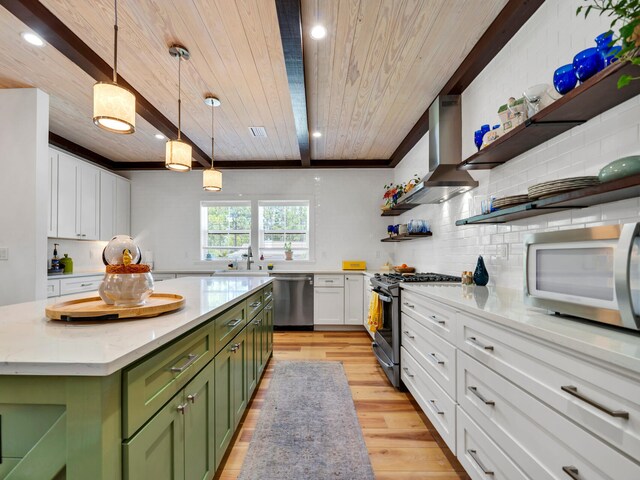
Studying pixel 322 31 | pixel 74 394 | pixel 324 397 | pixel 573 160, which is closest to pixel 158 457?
pixel 74 394

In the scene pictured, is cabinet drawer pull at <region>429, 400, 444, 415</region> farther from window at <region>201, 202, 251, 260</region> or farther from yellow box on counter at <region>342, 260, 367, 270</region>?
window at <region>201, 202, 251, 260</region>

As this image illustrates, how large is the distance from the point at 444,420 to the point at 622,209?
1.40 meters

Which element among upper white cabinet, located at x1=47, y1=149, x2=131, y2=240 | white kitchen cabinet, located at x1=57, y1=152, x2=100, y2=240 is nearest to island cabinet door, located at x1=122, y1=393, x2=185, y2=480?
upper white cabinet, located at x1=47, y1=149, x2=131, y2=240

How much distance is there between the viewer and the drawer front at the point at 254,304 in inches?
87.7

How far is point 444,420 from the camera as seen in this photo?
5.70ft

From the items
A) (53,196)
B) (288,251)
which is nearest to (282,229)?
(288,251)

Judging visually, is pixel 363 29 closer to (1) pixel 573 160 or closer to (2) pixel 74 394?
(1) pixel 573 160

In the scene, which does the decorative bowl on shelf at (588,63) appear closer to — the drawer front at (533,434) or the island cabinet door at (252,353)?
the drawer front at (533,434)

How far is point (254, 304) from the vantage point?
7.90 feet

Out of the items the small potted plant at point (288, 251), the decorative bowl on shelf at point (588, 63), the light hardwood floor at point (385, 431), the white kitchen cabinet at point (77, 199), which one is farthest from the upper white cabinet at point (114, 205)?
the decorative bowl on shelf at point (588, 63)

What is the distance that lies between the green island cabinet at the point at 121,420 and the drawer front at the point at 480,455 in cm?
123

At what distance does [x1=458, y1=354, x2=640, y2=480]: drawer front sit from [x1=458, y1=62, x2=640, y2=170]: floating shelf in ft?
3.92

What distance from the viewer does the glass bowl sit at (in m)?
1.21

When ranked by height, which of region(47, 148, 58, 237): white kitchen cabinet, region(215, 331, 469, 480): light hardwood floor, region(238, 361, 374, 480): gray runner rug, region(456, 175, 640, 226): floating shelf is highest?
region(47, 148, 58, 237): white kitchen cabinet
